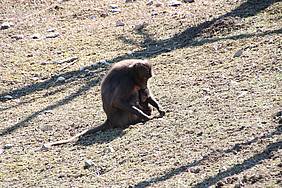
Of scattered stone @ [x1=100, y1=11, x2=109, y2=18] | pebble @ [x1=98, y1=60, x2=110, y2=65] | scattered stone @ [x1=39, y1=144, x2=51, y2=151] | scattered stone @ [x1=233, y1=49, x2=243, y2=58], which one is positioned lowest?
pebble @ [x1=98, y1=60, x2=110, y2=65]

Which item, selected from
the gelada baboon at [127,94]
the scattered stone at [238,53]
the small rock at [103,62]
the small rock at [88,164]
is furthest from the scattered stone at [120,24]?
the small rock at [88,164]

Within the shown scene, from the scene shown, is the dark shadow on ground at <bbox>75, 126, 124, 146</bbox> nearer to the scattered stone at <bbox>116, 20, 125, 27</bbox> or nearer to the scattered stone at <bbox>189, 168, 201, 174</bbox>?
the scattered stone at <bbox>189, 168, 201, 174</bbox>

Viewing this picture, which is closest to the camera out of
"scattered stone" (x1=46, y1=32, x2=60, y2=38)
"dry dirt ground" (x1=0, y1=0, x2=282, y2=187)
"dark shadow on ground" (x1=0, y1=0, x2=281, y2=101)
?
"dry dirt ground" (x1=0, y1=0, x2=282, y2=187)

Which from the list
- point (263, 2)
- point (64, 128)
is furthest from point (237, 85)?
point (263, 2)

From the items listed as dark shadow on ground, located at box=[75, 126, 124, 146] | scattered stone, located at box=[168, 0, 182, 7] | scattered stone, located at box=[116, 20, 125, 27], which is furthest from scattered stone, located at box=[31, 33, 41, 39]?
dark shadow on ground, located at box=[75, 126, 124, 146]

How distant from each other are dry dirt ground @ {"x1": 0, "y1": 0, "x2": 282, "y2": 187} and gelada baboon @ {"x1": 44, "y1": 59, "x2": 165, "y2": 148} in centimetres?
24

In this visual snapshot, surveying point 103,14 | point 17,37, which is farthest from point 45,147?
point 103,14

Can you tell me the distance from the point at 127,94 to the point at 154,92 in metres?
0.69

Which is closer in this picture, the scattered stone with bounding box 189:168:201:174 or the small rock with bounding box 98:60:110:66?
the scattered stone with bounding box 189:168:201:174

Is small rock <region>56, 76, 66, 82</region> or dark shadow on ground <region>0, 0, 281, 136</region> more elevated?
dark shadow on ground <region>0, 0, 281, 136</region>

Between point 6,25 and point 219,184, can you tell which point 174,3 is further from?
point 219,184

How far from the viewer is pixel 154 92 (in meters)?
9.13

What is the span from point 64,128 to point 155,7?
5341 millimetres

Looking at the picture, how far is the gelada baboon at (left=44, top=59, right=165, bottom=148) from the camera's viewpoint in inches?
327
